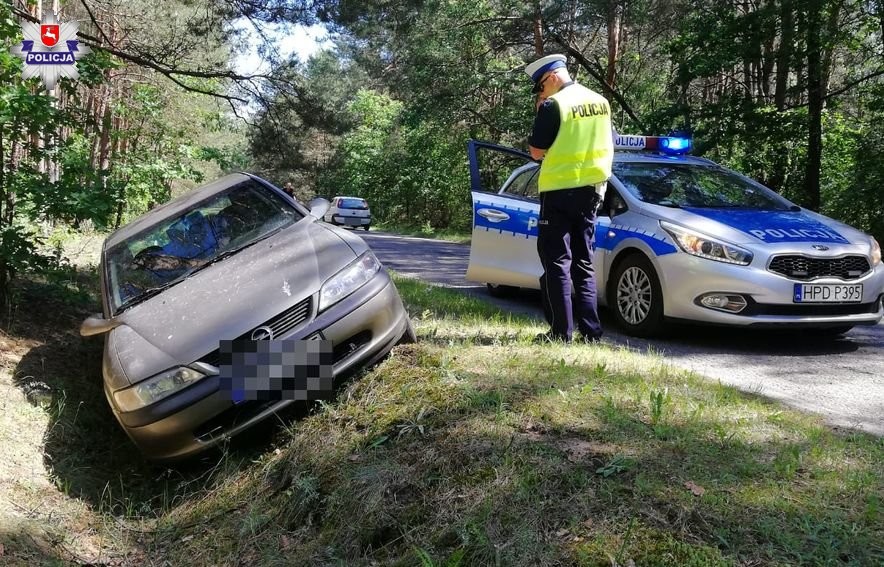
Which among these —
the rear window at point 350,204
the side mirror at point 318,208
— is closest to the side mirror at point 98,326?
the side mirror at point 318,208

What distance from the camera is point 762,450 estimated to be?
289 centimetres

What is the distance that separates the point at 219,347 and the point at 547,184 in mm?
2320

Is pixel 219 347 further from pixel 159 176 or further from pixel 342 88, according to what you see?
pixel 342 88

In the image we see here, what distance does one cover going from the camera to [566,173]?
4.58 metres

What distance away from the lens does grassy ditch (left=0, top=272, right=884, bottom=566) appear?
7.79 ft

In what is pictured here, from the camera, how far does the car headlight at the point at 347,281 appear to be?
4008 millimetres

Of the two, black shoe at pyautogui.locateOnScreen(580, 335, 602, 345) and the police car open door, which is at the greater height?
the police car open door

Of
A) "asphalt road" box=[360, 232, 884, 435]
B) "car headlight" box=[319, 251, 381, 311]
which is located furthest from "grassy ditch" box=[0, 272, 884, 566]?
"car headlight" box=[319, 251, 381, 311]

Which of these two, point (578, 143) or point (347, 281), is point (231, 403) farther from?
point (578, 143)

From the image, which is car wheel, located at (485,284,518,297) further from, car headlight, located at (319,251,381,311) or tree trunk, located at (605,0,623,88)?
tree trunk, located at (605,0,623,88)

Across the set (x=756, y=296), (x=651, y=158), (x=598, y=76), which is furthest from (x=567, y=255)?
(x=598, y=76)

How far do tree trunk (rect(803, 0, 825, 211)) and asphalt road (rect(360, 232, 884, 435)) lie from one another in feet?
28.7

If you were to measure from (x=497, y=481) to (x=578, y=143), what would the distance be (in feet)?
8.31

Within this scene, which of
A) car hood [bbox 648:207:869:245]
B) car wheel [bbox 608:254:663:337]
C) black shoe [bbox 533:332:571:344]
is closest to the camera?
black shoe [bbox 533:332:571:344]
